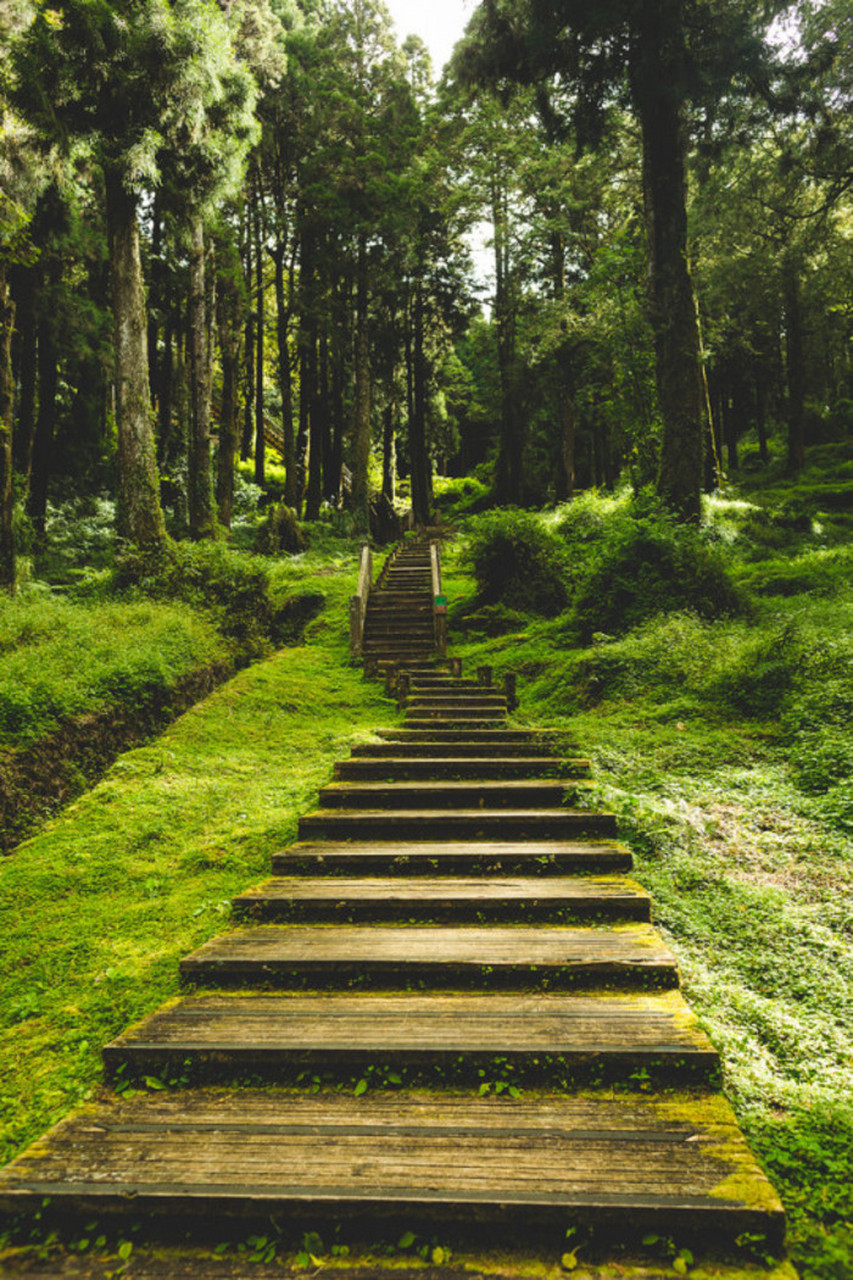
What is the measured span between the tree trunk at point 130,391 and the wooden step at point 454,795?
286 inches

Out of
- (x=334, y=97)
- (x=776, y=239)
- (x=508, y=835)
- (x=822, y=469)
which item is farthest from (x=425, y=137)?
(x=508, y=835)

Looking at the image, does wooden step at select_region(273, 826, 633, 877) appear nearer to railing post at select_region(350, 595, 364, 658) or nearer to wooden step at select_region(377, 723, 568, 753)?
wooden step at select_region(377, 723, 568, 753)

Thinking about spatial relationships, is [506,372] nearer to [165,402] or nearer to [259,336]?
[259,336]

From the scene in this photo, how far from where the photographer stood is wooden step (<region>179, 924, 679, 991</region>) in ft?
9.53

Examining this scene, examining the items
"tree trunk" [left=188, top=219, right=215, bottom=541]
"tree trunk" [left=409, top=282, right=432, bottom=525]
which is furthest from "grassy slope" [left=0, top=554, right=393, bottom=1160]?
"tree trunk" [left=409, top=282, right=432, bottom=525]

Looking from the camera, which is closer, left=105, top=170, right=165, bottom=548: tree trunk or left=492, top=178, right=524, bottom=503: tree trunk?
left=105, top=170, right=165, bottom=548: tree trunk

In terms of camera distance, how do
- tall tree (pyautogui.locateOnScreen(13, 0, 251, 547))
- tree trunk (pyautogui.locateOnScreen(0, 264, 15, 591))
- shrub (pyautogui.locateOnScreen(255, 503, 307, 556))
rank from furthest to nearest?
shrub (pyautogui.locateOnScreen(255, 503, 307, 556)) → tree trunk (pyautogui.locateOnScreen(0, 264, 15, 591)) → tall tree (pyautogui.locateOnScreen(13, 0, 251, 547))

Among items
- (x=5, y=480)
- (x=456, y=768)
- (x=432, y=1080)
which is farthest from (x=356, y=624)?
(x=432, y=1080)

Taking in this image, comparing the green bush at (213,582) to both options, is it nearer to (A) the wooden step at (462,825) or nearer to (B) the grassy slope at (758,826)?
(B) the grassy slope at (758,826)

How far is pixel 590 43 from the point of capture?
1068 centimetres

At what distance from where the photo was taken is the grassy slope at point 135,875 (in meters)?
2.98

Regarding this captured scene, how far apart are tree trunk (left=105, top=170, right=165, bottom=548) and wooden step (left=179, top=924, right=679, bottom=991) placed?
881 cm

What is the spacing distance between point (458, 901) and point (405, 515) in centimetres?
2435

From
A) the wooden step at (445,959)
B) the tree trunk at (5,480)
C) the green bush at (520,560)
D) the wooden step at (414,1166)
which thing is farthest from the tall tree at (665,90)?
the tree trunk at (5,480)
